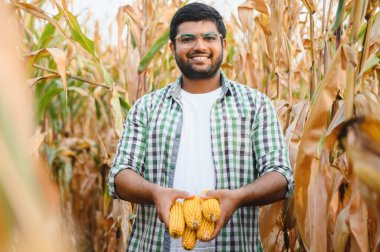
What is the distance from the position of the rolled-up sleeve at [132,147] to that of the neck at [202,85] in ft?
0.50

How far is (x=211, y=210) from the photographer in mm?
1033

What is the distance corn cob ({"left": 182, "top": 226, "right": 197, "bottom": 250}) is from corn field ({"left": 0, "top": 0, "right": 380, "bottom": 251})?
254 millimetres

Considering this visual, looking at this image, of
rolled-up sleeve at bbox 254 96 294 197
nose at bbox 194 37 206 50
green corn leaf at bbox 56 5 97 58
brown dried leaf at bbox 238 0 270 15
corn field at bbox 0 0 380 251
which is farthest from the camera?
brown dried leaf at bbox 238 0 270 15

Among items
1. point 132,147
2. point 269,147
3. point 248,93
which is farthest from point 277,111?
point 132,147

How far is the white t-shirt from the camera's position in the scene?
1288mm

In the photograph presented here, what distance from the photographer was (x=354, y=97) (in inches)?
37.5

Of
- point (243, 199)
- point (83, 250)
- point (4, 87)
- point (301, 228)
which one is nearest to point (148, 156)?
point (243, 199)

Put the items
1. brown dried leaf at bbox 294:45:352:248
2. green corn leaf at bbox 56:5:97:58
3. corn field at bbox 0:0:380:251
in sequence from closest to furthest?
corn field at bbox 0:0:380:251
brown dried leaf at bbox 294:45:352:248
green corn leaf at bbox 56:5:97:58

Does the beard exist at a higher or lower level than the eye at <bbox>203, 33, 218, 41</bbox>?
lower

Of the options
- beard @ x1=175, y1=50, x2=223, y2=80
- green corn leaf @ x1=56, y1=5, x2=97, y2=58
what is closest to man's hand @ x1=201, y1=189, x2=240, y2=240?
beard @ x1=175, y1=50, x2=223, y2=80

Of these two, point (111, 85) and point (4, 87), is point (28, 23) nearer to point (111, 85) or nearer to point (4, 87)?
point (111, 85)

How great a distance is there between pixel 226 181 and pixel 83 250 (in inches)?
64.5

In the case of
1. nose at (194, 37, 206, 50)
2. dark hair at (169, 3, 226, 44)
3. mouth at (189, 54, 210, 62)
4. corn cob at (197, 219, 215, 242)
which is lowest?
corn cob at (197, 219, 215, 242)

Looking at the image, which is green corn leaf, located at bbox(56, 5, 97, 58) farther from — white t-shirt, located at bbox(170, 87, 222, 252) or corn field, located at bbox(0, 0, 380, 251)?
white t-shirt, located at bbox(170, 87, 222, 252)
